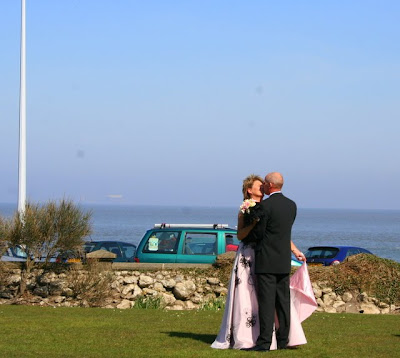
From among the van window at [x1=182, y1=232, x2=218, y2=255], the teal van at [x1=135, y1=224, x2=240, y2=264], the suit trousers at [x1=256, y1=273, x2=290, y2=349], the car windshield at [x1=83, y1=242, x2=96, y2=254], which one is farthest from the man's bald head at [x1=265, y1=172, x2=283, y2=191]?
the car windshield at [x1=83, y1=242, x2=96, y2=254]

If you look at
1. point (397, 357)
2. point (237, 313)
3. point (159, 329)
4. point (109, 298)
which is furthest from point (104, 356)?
point (109, 298)

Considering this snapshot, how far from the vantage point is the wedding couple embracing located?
10.0 m

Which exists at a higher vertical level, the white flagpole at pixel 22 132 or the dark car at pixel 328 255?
the white flagpole at pixel 22 132

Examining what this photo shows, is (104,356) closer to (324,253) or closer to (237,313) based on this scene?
(237,313)

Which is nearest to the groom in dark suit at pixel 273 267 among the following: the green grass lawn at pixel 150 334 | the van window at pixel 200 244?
the green grass lawn at pixel 150 334

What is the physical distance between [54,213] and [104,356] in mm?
8782

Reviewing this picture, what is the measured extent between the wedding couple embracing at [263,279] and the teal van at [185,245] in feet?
34.0

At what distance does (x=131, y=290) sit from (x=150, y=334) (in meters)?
6.94

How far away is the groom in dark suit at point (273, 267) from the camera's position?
10.0 meters

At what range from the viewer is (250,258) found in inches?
405

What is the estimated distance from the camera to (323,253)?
Answer: 2795 cm

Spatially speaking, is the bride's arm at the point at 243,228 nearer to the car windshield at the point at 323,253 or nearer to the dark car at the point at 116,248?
the dark car at the point at 116,248

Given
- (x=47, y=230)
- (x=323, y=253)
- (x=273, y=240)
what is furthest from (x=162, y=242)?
(x=273, y=240)

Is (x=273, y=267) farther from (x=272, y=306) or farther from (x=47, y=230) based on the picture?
(x=47, y=230)
